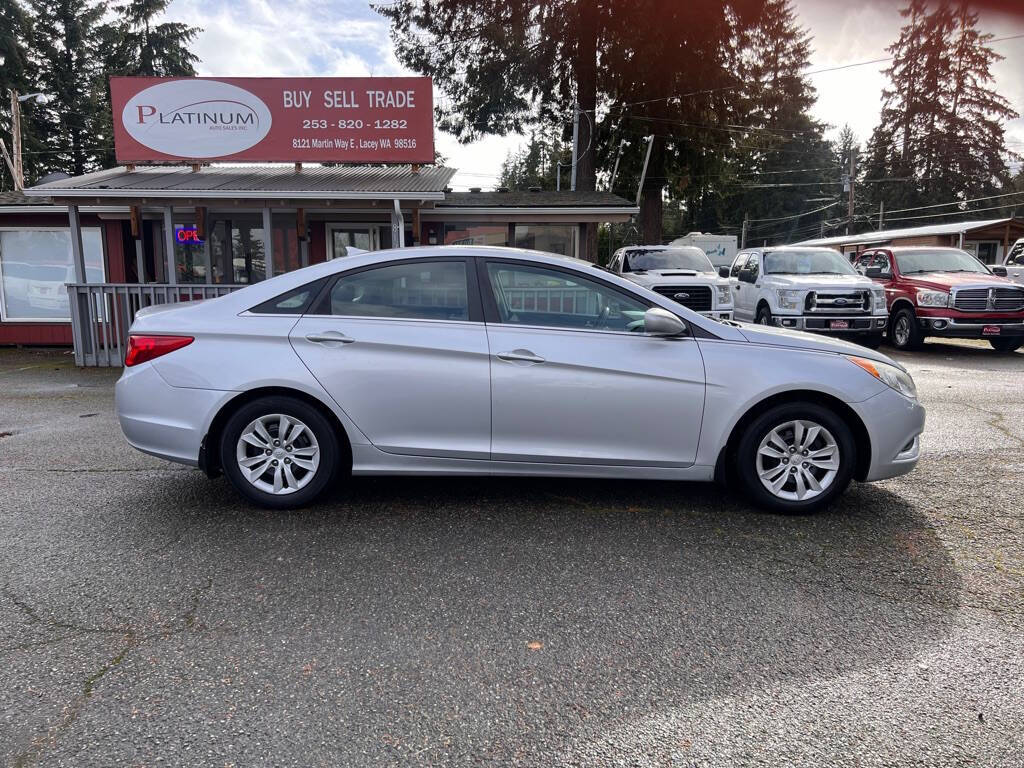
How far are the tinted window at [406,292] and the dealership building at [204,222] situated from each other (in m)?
6.96

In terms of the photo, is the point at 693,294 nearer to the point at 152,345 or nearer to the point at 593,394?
the point at 593,394

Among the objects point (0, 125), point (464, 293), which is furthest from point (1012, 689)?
point (0, 125)

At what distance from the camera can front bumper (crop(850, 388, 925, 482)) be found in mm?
4320

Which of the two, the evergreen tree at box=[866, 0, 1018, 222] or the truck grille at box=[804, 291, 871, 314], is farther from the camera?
the evergreen tree at box=[866, 0, 1018, 222]

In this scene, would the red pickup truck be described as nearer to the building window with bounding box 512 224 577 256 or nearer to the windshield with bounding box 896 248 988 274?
the windshield with bounding box 896 248 988 274

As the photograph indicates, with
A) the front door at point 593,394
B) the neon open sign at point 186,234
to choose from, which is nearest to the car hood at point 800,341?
the front door at point 593,394

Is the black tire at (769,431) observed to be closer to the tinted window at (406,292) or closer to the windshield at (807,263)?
the tinted window at (406,292)

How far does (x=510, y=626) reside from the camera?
3.10m

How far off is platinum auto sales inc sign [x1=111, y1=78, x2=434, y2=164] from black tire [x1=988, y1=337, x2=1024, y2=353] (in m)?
11.1

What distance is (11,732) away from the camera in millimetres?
2383

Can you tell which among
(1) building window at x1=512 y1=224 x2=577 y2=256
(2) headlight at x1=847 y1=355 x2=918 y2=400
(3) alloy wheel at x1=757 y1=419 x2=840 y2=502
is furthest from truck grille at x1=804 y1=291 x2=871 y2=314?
(3) alloy wheel at x1=757 y1=419 x2=840 y2=502

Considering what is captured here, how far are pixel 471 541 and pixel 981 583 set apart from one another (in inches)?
99.7

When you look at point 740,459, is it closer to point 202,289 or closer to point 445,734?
point 445,734

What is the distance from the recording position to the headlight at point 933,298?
13.1m
